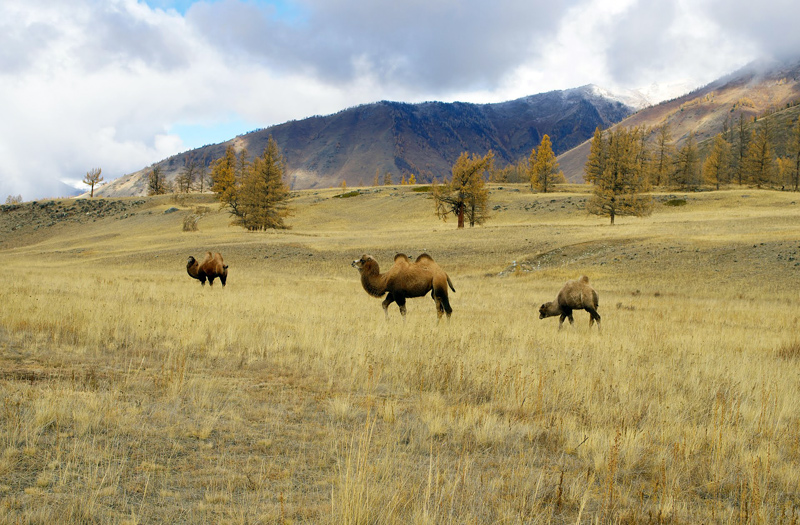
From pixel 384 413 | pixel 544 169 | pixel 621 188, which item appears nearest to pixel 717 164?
pixel 544 169

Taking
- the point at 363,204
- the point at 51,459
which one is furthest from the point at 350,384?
the point at 363,204

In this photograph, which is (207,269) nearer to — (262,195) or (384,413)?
(384,413)

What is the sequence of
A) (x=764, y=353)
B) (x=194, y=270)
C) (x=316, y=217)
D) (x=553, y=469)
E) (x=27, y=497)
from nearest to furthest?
(x=27, y=497) < (x=553, y=469) < (x=764, y=353) < (x=194, y=270) < (x=316, y=217)

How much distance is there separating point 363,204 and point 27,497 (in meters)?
80.9

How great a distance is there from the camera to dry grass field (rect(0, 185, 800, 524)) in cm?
372

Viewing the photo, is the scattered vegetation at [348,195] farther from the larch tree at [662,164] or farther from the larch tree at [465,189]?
the larch tree at [662,164]

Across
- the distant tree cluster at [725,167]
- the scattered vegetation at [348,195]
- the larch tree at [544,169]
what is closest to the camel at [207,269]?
the scattered vegetation at [348,195]

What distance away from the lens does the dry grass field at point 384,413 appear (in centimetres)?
372

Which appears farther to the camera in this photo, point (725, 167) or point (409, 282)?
point (725, 167)

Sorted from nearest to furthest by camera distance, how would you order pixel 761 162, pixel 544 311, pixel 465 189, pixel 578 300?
pixel 578 300, pixel 544 311, pixel 465 189, pixel 761 162

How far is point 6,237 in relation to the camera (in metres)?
70.4

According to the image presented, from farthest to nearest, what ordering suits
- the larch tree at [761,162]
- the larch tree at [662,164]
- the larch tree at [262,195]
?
the larch tree at [662,164]
the larch tree at [761,162]
the larch tree at [262,195]

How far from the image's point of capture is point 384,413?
5.74 metres

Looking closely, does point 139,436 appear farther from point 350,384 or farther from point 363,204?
point 363,204
